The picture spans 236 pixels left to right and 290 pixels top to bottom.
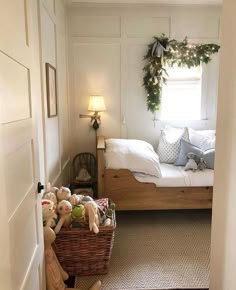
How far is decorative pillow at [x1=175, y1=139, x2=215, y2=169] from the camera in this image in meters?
3.15

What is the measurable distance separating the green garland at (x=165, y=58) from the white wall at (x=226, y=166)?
2582 mm

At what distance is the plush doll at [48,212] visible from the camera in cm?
188

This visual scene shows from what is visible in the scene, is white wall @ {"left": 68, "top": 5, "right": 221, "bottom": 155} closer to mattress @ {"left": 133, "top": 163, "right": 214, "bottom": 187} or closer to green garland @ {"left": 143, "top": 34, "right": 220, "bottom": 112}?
green garland @ {"left": 143, "top": 34, "right": 220, "bottom": 112}

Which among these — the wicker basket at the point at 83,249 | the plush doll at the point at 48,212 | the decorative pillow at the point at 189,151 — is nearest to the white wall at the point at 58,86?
the plush doll at the point at 48,212

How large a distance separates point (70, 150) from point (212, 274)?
9.46ft

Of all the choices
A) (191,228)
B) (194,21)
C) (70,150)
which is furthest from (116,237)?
(194,21)

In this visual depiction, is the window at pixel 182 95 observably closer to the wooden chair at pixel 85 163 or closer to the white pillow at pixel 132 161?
the wooden chair at pixel 85 163

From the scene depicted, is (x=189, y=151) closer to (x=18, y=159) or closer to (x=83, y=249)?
(x=83, y=249)

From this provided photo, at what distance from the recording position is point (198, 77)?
400cm

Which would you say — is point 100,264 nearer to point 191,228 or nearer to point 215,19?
point 191,228

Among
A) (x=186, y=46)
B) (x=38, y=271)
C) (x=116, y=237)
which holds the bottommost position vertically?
(x=116, y=237)

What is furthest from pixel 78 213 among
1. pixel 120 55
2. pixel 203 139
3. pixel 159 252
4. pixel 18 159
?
pixel 120 55

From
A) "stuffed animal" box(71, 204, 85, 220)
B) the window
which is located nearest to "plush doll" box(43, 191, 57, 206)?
"stuffed animal" box(71, 204, 85, 220)

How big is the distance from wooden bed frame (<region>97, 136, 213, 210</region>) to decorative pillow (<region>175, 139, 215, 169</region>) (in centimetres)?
39
